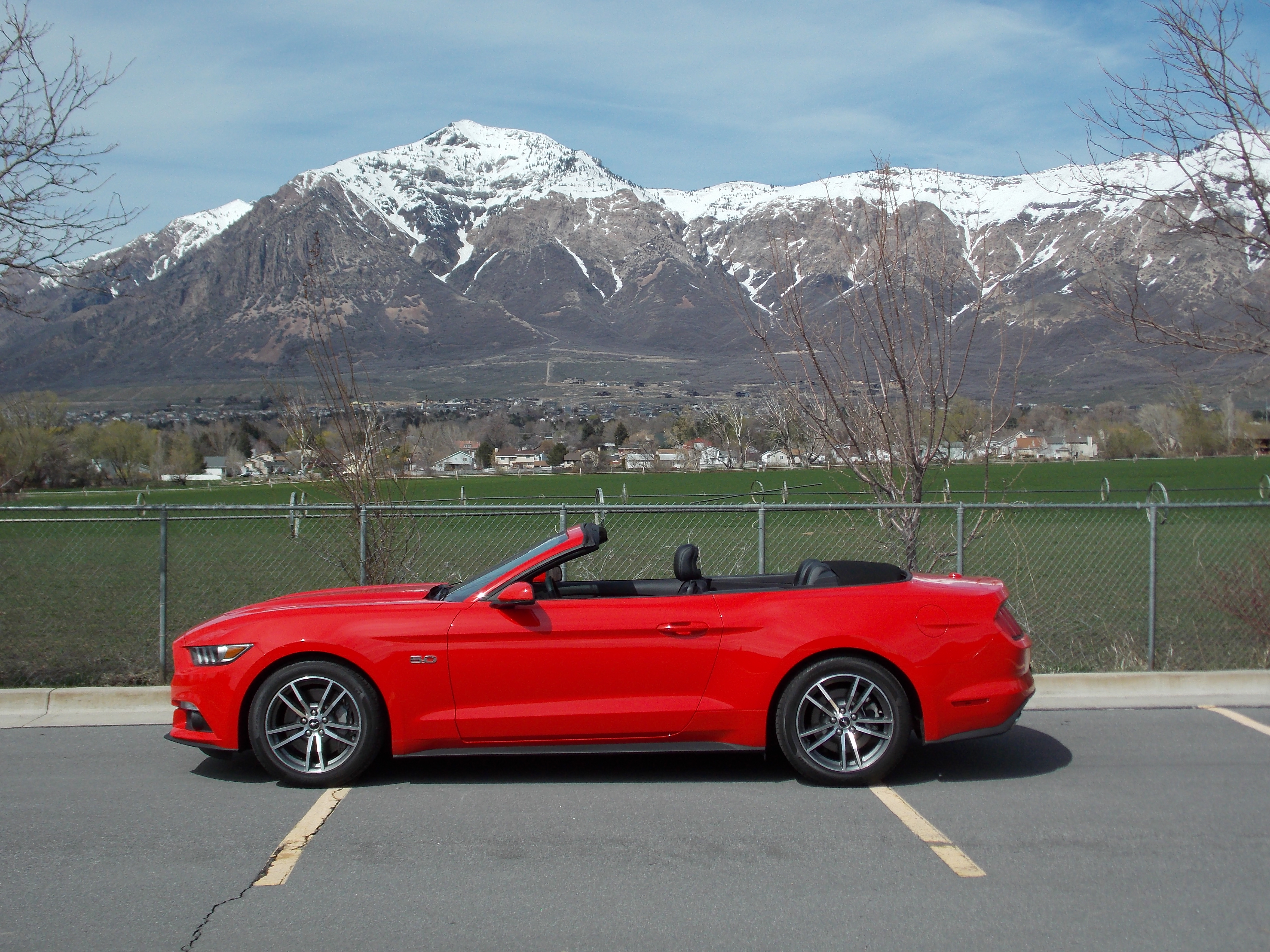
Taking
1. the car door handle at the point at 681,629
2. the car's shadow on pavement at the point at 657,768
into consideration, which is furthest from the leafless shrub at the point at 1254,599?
the car door handle at the point at 681,629

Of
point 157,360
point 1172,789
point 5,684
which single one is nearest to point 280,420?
point 5,684

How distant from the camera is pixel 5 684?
27.4ft

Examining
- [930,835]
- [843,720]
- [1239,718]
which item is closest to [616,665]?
[843,720]

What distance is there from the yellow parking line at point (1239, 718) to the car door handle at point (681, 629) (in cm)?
418

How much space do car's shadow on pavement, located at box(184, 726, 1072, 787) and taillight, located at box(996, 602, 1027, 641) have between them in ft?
2.33

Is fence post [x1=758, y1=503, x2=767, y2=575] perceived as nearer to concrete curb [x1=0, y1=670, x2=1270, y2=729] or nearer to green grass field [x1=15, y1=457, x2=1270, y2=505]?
concrete curb [x1=0, y1=670, x2=1270, y2=729]

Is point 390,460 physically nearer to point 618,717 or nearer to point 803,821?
point 618,717

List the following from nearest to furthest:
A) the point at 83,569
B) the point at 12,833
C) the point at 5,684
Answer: the point at 12,833
the point at 5,684
the point at 83,569

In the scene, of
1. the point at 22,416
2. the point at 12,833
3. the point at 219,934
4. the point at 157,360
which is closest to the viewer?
the point at 219,934

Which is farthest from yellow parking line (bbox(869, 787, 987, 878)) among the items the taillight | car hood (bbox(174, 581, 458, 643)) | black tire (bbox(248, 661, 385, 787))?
black tire (bbox(248, 661, 385, 787))

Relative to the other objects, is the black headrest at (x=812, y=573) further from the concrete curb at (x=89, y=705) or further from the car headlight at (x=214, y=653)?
the concrete curb at (x=89, y=705)

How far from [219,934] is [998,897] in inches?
122

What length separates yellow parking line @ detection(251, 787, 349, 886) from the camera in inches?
178

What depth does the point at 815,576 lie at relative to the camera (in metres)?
6.11
